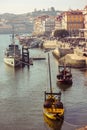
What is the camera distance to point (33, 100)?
3406cm

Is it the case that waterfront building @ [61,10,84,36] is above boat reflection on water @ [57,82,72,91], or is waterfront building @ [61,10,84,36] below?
above

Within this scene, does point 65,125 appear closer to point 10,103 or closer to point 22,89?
point 10,103

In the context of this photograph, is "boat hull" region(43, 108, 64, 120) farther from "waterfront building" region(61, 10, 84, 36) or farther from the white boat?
"waterfront building" region(61, 10, 84, 36)

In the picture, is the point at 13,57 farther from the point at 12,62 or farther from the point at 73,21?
the point at 73,21

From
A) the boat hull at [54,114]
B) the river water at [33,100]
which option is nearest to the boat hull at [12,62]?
the river water at [33,100]

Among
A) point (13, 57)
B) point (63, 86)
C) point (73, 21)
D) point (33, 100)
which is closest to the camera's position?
point (33, 100)

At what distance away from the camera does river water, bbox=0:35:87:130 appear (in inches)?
1080

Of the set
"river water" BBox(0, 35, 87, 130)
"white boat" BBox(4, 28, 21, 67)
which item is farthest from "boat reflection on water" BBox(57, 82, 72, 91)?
"white boat" BBox(4, 28, 21, 67)

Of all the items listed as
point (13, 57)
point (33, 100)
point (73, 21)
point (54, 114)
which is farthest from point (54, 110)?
point (73, 21)

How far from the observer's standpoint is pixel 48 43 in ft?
311

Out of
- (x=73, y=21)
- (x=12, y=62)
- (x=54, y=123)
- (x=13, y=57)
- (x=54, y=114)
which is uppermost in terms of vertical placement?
(x=73, y=21)

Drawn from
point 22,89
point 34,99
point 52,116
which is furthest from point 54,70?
point 52,116

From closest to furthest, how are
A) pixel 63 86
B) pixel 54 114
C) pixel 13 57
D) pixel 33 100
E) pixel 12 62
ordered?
1. pixel 54 114
2. pixel 33 100
3. pixel 63 86
4. pixel 12 62
5. pixel 13 57

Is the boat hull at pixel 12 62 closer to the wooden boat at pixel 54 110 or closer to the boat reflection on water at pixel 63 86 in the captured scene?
the boat reflection on water at pixel 63 86
